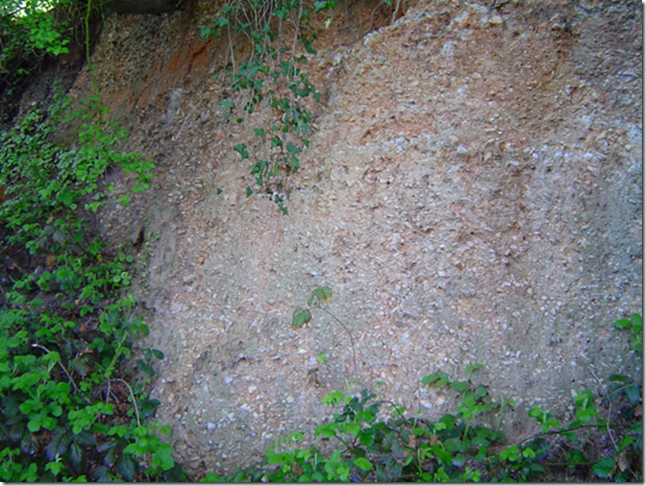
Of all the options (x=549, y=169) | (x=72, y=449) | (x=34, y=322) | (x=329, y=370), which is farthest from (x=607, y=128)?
(x=34, y=322)

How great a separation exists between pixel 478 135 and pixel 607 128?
772 mm

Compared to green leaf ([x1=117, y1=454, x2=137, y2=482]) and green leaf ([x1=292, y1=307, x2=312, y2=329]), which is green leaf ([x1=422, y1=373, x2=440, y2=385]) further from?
green leaf ([x1=117, y1=454, x2=137, y2=482])

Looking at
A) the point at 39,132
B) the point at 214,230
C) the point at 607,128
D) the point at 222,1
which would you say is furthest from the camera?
the point at 39,132

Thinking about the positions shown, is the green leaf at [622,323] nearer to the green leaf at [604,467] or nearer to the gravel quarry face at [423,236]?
the gravel quarry face at [423,236]

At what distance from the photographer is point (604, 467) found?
2.28 m

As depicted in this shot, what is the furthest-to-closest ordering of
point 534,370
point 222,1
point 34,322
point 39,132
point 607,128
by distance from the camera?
1. point 39,132
2. point 222,1
3. point 34,322
4. point 607,128
5. point 534,370

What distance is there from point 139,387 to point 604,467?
2.71 m

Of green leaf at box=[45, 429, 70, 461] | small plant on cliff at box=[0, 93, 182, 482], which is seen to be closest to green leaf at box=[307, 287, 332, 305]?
small plant on cliff at box=[0, 93, 182, 482]

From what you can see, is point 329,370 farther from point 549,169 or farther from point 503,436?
point 549,169

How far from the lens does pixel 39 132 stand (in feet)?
15.9

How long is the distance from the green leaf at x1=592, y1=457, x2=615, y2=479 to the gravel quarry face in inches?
17.5

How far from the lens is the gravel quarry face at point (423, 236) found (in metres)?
2.93

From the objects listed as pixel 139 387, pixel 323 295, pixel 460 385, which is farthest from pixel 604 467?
pixel 139 387

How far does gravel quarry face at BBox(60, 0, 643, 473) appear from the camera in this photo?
293 cm
